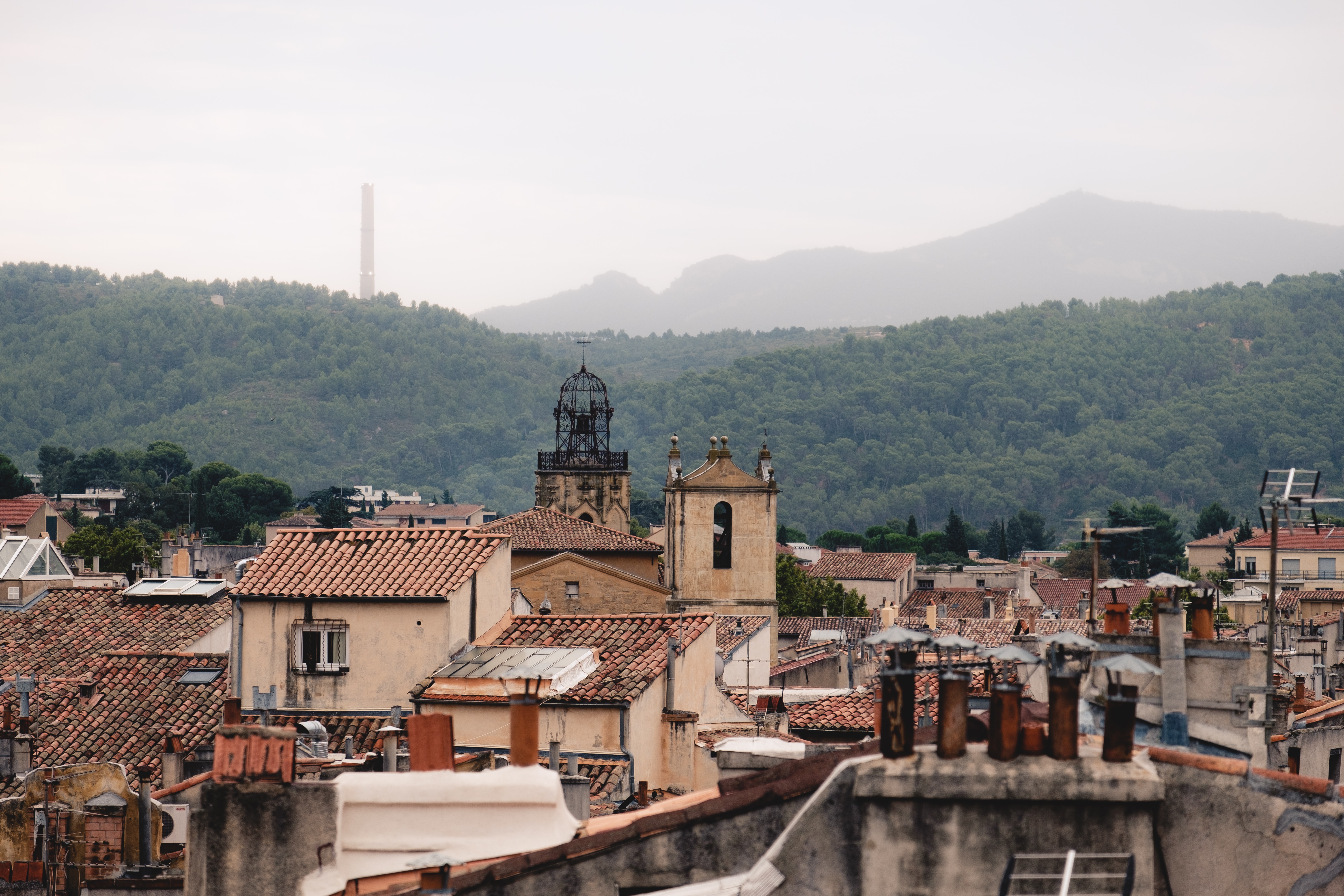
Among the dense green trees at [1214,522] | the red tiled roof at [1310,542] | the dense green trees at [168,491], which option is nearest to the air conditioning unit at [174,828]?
the red tiled roof at [1310,542]

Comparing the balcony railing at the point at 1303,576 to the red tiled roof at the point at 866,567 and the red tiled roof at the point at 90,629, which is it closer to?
the red tiled roof at the point at 866,567

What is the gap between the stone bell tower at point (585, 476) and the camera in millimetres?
66188

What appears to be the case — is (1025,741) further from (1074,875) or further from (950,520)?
(950,520)

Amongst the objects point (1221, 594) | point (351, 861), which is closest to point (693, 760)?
point (351, 861)

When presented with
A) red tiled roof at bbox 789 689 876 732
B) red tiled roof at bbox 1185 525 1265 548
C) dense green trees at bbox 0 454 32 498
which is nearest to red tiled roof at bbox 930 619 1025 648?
red tiled roof at bbox 789 689 876 732

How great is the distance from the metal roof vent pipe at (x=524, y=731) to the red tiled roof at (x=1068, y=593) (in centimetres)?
7514

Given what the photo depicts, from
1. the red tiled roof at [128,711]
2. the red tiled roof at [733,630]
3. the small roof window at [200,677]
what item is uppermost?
the small roof window at [200,677]

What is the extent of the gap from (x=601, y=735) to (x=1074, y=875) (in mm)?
12692

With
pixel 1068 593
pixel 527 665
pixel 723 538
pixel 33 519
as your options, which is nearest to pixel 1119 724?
pixel 527 665

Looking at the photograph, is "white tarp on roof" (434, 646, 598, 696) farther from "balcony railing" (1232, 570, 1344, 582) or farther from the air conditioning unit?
"balcony railing" (1232, 570, 1344, 582)

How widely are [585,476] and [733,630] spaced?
1073 inches

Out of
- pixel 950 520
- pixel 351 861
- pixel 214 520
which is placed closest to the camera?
pixel 351 861

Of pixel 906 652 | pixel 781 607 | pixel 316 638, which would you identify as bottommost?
pixel 781 607

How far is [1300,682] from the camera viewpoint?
2305cm
